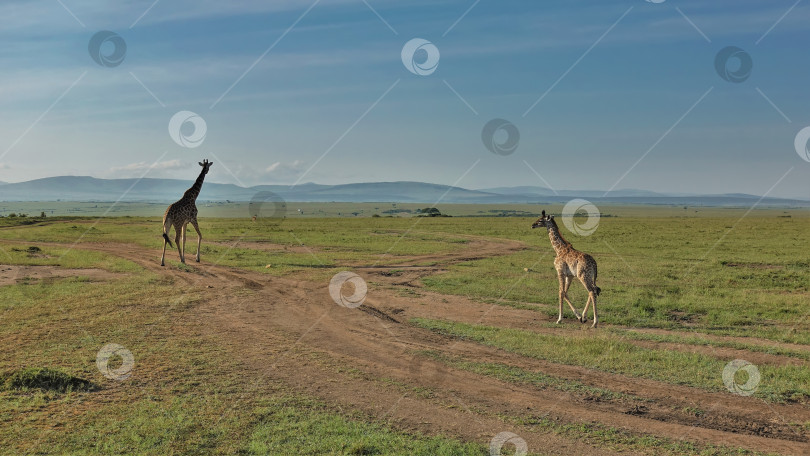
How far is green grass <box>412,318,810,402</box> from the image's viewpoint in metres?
10.9

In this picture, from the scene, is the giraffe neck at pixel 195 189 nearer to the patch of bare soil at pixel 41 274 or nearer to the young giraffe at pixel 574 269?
the patch of bare soil at pixel 41 274

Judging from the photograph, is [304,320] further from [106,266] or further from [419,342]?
[106,266]

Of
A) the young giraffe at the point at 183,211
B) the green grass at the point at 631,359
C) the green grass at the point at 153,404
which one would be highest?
the young giraffe at the point at 183,211

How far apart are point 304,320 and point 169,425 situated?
7.76 meters

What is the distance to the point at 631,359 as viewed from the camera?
12.6 m

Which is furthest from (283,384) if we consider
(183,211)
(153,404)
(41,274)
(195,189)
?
(41,274)

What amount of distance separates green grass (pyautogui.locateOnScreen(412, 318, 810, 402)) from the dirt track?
0.47 metres

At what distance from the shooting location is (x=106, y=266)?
87.8 feet

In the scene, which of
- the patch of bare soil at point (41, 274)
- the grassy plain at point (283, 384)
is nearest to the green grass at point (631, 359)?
the grassy plain at point (283, 384)

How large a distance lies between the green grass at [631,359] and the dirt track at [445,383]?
474 mm

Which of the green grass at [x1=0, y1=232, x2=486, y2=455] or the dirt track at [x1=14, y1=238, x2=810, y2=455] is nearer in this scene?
the green grass at [x1=0, y1=232, x2=486, y2=455]

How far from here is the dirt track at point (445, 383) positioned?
8.74 m

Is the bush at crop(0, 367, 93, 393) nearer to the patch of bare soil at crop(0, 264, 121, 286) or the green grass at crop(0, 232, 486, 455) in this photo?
the green grass at crop(0, 232, 486, 455)

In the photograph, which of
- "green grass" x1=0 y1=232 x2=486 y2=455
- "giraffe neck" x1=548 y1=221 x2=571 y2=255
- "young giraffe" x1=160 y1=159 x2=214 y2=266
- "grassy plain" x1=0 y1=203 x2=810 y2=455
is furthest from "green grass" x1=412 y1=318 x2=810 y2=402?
"young giraffe" x1=160 y1=159 x2=214 y2=266
